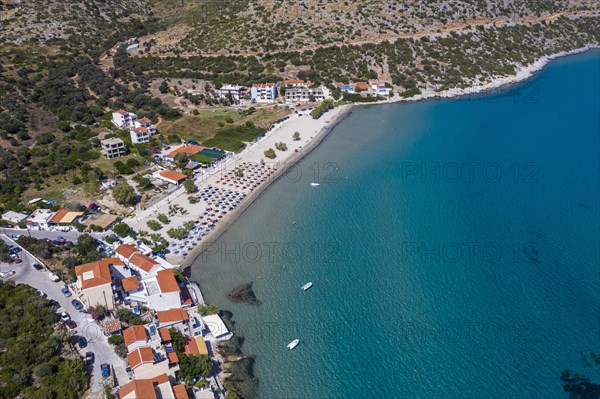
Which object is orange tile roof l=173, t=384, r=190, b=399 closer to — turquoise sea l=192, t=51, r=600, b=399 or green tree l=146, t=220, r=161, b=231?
turquoise sea l=192, t=51, r=600, b=399

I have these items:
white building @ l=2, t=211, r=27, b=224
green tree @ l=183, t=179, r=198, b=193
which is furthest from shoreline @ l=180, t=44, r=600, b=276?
white building @ l=2, t=211, r=27, b=224

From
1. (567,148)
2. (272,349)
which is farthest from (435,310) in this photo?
(567,148)

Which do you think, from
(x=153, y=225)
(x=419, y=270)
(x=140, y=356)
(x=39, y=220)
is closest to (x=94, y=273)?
(x=140, y=356)

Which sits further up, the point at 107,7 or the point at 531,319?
the point at 107,7

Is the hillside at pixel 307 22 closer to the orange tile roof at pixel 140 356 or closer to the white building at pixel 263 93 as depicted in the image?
the white building at pixel 263 93

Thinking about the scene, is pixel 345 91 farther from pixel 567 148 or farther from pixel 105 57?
pixel 105 57
